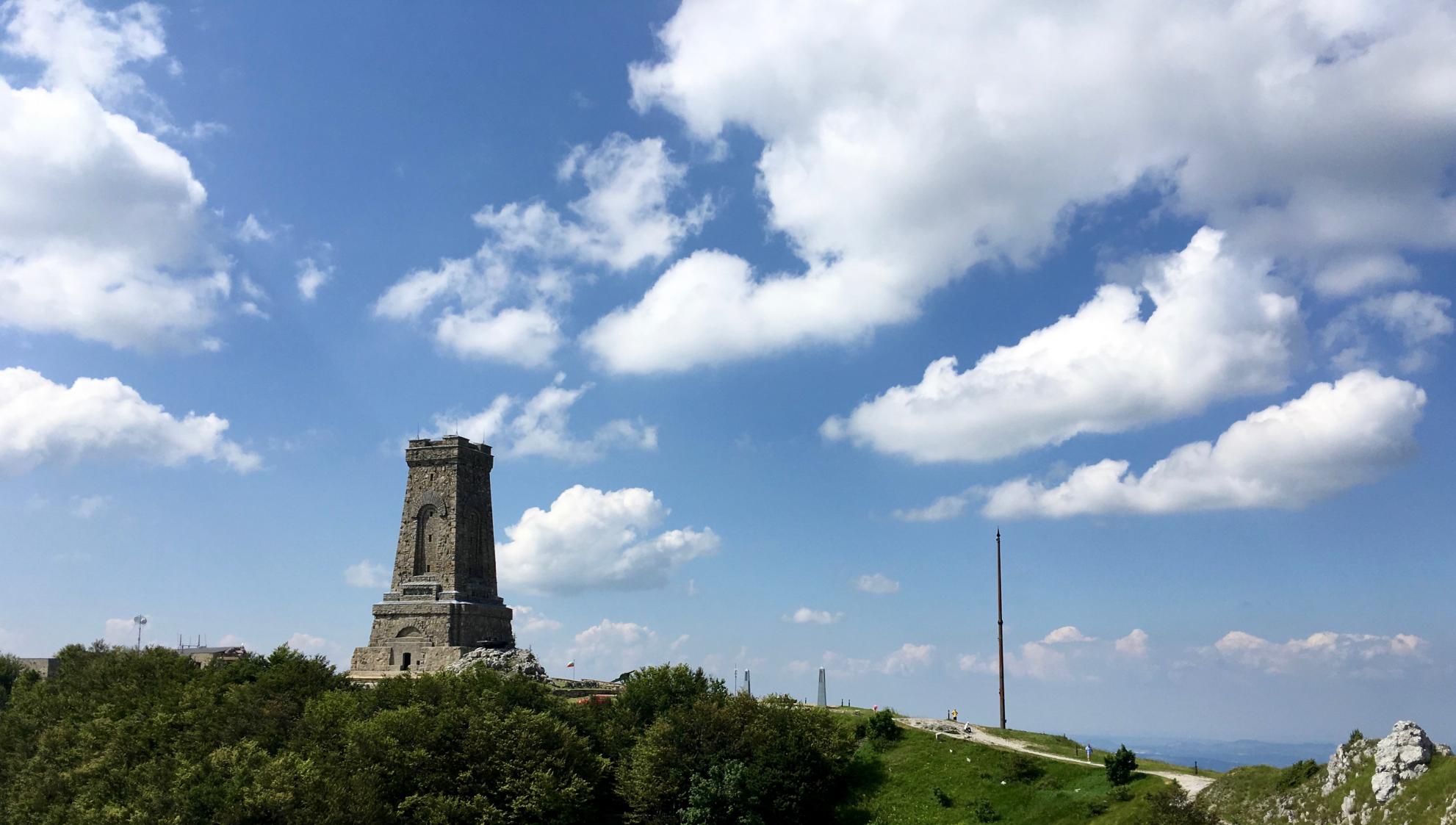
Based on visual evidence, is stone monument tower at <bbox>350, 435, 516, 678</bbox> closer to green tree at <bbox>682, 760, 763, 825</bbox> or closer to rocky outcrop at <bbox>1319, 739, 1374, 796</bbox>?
green tree at <bbox>682, 760, 763, 825</bbox>

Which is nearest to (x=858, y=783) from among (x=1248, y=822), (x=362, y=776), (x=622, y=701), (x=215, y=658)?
(x=622, y=701)

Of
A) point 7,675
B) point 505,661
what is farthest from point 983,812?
point 7,675

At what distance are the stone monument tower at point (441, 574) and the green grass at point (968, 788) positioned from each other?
33.2 m

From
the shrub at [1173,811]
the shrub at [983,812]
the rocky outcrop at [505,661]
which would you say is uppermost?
the rocky outcrop at [505,661]

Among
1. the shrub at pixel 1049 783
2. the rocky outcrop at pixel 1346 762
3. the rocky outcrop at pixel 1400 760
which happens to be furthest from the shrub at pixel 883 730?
the rocky outcrop at pixel 1400 760

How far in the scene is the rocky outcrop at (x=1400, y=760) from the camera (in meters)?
34.3

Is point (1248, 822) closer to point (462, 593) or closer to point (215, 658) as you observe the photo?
point (462, 593)

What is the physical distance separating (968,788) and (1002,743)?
736 centimetres

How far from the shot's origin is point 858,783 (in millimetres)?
57000

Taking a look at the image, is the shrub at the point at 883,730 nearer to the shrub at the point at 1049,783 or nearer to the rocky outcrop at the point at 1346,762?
the shrub at the point at 1049,783

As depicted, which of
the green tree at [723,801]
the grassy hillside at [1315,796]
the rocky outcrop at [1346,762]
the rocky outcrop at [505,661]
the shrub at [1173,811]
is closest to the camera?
the grassy hillside at [1315,796]

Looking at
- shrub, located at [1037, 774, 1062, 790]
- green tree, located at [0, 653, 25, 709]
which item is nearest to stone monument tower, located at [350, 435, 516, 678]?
green tree, located at [0, 653, 25, 709]

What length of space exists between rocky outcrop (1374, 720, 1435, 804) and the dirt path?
10.3 metres

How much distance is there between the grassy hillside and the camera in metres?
32.8
